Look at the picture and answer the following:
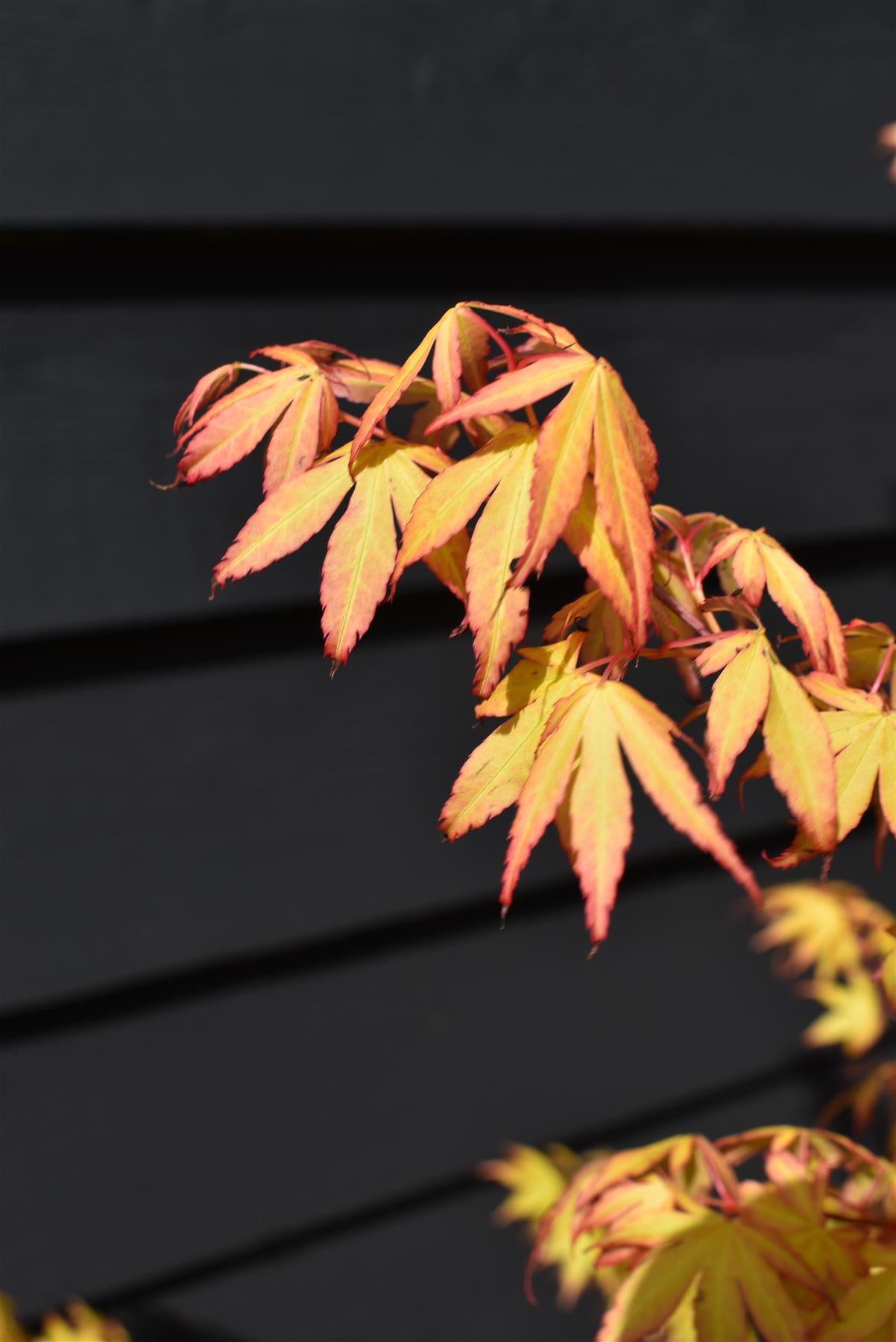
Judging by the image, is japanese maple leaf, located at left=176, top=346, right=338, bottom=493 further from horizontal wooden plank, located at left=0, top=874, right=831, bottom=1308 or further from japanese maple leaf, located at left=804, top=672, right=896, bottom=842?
horizontal wooden plank, located at left=0, top=874, right=831, bottom=1308

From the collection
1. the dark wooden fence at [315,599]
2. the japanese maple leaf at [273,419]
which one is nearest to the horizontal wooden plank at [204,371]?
the dark wooden fence at [315,599]

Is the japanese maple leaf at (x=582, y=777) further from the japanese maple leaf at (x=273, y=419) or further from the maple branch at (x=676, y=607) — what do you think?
the japanese maple leaf at (x=273, y=419)

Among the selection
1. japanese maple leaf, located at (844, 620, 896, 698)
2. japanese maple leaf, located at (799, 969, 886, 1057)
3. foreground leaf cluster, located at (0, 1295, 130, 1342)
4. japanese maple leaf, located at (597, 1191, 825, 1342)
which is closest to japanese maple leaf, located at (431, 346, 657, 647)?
japanese maple leaf, located at (844, 620, 896, 698)

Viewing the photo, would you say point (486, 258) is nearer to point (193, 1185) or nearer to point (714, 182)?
point (714, 182)

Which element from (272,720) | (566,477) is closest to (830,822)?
(566,477)

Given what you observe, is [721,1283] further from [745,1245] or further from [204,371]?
[204,371]

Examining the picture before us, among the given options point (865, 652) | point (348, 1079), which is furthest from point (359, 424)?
point (348, 1079)
